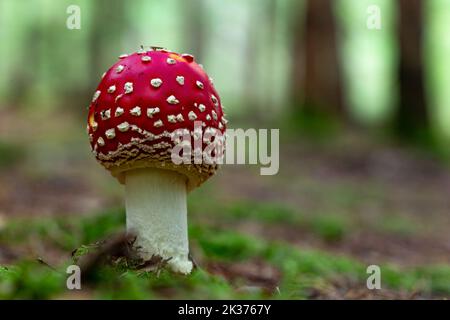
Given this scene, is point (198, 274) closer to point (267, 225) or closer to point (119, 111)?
point (119, 111)

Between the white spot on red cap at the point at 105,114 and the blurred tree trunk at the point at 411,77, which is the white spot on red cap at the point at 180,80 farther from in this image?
the blurred tree trunk at the point at 411,77

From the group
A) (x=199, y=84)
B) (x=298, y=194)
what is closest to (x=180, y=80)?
(x=199, y=84)

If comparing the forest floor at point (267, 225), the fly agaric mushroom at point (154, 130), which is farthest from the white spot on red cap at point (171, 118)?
the forest floor at point (267, 225)

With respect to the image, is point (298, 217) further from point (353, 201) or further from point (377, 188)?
point (377, 188)

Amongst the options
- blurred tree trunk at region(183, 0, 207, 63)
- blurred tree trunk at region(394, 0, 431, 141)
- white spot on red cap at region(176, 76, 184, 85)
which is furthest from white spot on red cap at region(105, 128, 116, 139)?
blurred tree trunk at region(183, 0, 207, 63)

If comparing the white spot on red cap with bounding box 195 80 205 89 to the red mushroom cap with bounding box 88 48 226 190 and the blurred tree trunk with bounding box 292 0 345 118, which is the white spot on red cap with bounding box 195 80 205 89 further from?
the blurred tree trunk with bounding box 292 0 345 118
